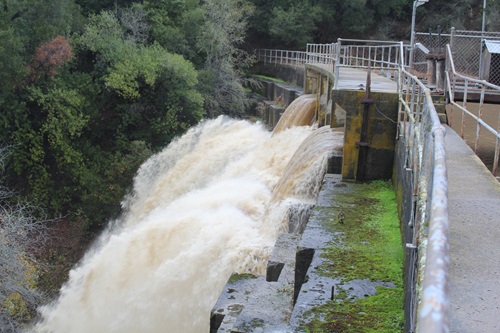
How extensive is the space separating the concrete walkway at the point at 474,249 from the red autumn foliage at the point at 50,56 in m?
16.6

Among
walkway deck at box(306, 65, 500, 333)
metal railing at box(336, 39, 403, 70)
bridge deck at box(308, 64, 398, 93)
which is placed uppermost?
metal railing at box(336, 39, 403, 70)

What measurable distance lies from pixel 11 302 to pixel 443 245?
489 inches

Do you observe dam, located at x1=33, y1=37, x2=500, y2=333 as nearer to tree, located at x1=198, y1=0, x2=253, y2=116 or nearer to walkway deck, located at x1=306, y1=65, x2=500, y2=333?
walkway deck, located at x1=306, y1=65, x2=500, y2=333

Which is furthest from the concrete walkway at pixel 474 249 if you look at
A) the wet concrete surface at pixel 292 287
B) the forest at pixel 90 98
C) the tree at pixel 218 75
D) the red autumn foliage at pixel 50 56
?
the tree at pixel 218 75

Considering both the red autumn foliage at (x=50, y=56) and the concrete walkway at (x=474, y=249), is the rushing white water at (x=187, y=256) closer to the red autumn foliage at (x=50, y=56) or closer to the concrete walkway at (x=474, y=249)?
the concrete walkway at (x=474, y=249)

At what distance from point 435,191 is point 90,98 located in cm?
2146

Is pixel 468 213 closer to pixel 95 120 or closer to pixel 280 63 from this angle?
pixel 95 120

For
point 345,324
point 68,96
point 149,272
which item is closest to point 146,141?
point 68,96

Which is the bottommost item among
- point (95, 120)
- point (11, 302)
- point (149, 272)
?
point (11, 302)

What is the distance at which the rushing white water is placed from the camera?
881cm

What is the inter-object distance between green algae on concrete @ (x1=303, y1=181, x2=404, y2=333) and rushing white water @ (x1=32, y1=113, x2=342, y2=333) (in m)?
1.65

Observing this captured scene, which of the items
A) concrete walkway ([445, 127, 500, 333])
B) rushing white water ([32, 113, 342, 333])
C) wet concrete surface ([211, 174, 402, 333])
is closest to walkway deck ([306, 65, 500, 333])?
concrete walkway ([445, 127, 500, 333])

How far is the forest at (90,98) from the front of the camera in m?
19.8

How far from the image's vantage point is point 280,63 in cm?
3316
